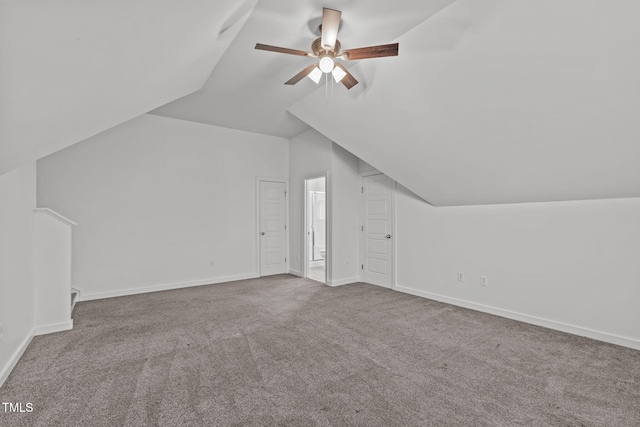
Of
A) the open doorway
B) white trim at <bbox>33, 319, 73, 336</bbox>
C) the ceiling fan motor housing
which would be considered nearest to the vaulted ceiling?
the ceiling fan motor housing

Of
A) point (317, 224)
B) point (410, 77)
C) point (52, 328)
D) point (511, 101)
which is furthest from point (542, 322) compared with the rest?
point (317, 224)

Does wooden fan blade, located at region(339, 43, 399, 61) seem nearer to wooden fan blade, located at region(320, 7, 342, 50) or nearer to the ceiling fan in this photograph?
the ceiling fan

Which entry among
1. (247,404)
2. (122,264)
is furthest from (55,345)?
(247,404)

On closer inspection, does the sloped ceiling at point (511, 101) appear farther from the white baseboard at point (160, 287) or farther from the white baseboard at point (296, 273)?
the white baseboard at point (160, 287)

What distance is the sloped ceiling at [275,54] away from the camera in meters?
2.40

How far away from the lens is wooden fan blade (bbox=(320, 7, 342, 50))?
2.20 metres

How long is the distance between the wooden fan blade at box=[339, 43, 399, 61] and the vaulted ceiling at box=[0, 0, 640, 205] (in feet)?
0.92

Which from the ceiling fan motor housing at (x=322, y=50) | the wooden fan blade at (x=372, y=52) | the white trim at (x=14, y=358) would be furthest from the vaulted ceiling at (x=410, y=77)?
the white trim at (x=14, y=358)

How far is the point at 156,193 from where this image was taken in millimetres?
5039

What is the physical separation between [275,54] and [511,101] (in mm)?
2234

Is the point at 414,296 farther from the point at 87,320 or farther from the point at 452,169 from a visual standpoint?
the point at 87,320

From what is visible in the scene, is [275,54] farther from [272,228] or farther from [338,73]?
[272,228]

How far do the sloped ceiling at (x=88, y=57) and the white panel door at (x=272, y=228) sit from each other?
3336 millimetres

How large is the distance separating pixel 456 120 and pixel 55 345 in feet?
14.6
